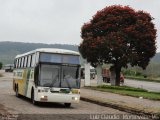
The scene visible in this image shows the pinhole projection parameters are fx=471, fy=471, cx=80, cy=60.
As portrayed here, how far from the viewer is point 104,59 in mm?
42438

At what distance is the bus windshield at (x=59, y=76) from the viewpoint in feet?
78.0

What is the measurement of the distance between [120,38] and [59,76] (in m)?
17.9

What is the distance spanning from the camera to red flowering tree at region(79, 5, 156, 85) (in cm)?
4103

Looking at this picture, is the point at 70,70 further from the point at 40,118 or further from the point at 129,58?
the point at 129,58

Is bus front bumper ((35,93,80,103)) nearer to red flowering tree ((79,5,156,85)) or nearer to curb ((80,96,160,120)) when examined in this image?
curb ((80,96,160,120))

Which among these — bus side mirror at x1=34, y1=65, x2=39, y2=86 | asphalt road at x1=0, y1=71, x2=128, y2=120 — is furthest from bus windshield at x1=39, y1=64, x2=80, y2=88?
asphalt road at x1=0, y1=71, x2=128, y2=120

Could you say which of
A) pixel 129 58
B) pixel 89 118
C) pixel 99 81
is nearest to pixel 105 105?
pixel 89 118

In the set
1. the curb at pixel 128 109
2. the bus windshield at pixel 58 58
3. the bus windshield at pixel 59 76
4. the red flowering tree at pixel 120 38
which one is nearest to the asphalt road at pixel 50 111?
the curb at pixel 128 109

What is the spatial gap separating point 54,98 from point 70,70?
5.69 feet

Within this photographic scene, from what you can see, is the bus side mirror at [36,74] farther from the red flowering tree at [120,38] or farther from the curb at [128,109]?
the red flowering tree at [120,38]

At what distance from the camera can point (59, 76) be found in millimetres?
23922

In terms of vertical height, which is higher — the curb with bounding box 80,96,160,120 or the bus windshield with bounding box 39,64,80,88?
the bus windshield with bounding box 39,64,80,88

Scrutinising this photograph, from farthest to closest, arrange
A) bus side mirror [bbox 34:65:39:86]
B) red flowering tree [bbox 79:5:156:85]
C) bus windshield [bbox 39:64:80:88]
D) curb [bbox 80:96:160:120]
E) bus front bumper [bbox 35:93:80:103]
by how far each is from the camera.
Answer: red flowering tree [bbox 79:5:156:85] → bus side mirror [bbox 34:65:39:86] → bus windshield [bbox 39:64:80:88] → bus front bumper [bbox 35:93:80:103] → curb [bbox 80:96:160:120]

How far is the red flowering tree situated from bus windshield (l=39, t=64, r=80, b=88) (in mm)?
16710
